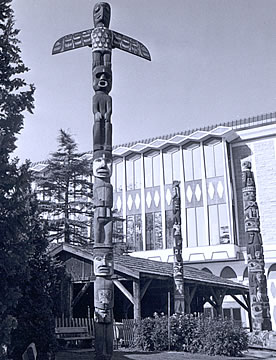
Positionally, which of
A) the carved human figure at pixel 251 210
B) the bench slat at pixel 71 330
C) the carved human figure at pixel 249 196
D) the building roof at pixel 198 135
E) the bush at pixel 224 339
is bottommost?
the bush at pixel 224 339

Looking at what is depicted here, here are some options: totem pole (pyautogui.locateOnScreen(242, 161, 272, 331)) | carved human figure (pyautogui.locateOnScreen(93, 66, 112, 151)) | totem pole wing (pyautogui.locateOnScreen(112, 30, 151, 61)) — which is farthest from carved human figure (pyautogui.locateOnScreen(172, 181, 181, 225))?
carved human figure (pyautogui.locateOnScreen(93, 66, 112, 151))

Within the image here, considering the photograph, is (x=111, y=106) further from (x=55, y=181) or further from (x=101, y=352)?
(x=55, y=181)

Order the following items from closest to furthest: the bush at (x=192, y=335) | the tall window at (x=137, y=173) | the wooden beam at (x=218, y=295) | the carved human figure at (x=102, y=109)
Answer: the carved human figure at (x=102, y=109), the bush at (x=192, y=335), the wooden beam at (x=218, y=295), the tall window at (x=137, y=173)

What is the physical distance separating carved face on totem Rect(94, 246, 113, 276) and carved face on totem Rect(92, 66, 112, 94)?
4.48 metres

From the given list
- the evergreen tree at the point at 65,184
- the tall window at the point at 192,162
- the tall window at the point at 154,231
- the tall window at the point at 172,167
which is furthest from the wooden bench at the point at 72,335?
the tall window at the point at 172,167

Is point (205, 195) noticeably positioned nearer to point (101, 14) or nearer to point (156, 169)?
point (156, 169)

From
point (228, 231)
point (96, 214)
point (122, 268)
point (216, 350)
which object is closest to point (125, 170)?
point (228, 231)

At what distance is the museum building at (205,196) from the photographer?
34.2m

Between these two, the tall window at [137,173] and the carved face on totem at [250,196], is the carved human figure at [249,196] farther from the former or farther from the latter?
the tall window at [137,173]

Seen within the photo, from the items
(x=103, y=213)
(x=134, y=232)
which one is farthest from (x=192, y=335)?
(x=134, y=232)

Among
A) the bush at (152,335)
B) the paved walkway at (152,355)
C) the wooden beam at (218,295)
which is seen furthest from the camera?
the wooden beam at (218,295)

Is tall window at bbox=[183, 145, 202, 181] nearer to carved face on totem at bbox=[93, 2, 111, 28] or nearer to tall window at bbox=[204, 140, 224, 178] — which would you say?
tall window at bbox=[204, 140, 224, 178]

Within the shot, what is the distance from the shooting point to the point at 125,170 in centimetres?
3897

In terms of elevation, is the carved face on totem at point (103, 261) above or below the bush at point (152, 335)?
above
